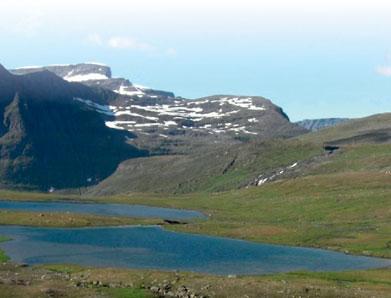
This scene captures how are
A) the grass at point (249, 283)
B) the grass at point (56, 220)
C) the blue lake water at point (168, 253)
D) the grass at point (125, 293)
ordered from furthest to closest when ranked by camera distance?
the grass at point (56, 220) → the blue lake water at point (168, 253) → the grass at point (249, 283) → the grass at point (125, 293)

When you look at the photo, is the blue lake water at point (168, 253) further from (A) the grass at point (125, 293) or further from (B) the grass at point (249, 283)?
(A) the grass at point (125, 293)

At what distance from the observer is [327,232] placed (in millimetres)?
166375

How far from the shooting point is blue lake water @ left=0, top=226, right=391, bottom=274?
11719cm

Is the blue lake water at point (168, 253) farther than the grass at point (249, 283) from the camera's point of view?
Yes

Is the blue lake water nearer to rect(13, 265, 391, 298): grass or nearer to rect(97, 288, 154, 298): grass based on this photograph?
rect(13, 265, 391, 298): grass

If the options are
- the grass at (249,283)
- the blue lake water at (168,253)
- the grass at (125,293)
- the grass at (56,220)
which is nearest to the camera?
the grass at (125,293)

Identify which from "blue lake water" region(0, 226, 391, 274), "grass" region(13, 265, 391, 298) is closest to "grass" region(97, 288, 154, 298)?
"grass" region(13, 265, 391, 298)

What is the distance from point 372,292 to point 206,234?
8635cm

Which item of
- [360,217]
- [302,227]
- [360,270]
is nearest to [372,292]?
[360,270]

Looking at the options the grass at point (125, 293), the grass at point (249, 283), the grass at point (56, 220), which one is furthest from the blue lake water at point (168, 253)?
the grass at point (125, 293)

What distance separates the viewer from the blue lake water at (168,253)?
11719cm

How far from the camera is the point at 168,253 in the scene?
131875 mm

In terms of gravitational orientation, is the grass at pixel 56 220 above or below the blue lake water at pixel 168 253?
above

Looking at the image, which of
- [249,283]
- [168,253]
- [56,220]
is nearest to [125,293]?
[249,283]
